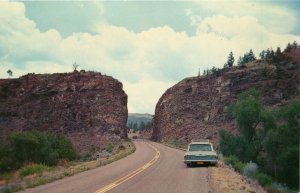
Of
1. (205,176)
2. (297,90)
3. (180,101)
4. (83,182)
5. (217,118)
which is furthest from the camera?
(180,101)

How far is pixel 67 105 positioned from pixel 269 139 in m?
55.3

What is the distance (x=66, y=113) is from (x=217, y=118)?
31617mm

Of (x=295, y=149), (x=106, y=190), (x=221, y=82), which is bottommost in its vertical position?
(x=106, y=190)

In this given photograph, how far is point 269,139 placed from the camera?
181 ft

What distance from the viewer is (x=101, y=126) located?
96625 millimetres

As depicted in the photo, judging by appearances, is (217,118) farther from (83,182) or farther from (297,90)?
(83,182)

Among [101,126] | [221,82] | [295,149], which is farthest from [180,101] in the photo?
[295,149]

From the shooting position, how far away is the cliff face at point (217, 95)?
300ft

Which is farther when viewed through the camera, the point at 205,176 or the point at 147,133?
the point at 147,133

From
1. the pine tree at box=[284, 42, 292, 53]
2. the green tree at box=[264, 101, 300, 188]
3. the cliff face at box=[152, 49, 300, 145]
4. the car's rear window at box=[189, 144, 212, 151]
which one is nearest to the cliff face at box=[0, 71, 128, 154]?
the cliff face at box=[152, 49, 300, 145]

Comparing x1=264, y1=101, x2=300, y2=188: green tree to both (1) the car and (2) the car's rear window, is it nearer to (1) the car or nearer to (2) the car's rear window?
(2) the car's rear window

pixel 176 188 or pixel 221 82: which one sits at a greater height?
pixel 221 82

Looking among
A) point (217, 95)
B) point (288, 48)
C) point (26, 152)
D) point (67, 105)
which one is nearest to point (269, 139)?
point (26, 152)

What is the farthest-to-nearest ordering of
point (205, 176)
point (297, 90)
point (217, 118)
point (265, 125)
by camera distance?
point (217, 118) → point (297, 90) → point (265, 125) → point (205, 176)
